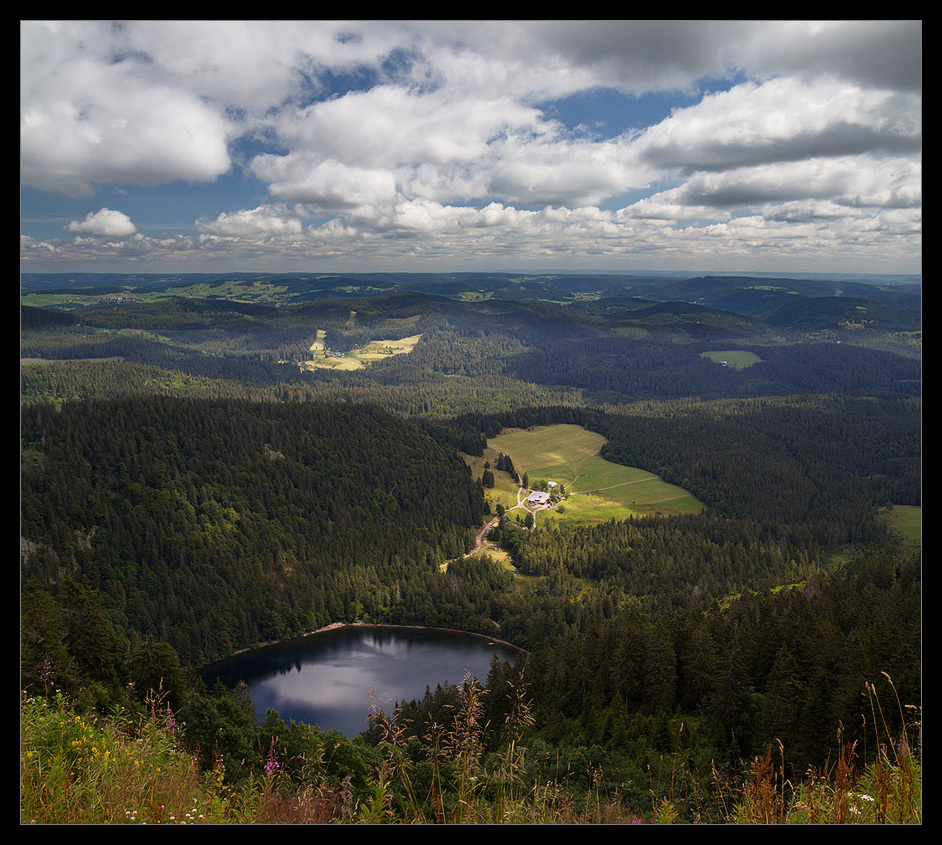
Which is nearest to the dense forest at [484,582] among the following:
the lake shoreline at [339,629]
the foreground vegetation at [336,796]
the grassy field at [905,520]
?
the foreground vegetation at [336,796]

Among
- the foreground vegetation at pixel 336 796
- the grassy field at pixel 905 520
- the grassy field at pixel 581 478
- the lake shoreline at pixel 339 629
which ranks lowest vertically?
the lake shoreline at pixel 339 629

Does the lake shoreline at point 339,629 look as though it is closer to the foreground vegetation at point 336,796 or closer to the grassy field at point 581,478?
the grassy field at point 581,478

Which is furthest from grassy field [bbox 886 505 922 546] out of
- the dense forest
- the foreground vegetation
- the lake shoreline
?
the foreground vegetation

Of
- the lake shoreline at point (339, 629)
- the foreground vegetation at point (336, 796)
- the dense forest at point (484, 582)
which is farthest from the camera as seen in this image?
the lake shoreline at point (339, 629)

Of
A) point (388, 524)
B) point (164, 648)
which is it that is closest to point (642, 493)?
point (388, 524)

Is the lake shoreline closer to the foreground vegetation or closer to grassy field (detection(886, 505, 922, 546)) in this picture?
the foreground vegetation
